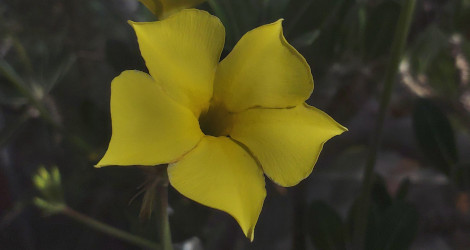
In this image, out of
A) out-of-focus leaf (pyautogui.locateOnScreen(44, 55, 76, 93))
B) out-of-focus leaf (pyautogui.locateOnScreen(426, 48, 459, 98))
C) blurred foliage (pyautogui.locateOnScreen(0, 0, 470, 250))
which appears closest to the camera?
blurred foliage (pyautogui.locateOnScreen(0, 0, 470, 250))

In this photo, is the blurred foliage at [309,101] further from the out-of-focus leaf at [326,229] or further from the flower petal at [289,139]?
the flower petal at [289,139]

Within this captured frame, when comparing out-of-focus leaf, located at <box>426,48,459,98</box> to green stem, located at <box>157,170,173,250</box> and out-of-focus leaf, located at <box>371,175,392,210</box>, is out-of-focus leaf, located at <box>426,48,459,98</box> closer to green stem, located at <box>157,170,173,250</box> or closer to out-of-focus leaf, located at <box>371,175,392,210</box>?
out-of-focus leaf, located at <box>371,175,392,210</box>

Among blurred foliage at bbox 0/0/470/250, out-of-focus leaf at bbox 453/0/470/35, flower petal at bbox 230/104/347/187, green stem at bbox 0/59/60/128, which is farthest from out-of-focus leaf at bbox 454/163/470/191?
green stem at bbox 0/59/60/128

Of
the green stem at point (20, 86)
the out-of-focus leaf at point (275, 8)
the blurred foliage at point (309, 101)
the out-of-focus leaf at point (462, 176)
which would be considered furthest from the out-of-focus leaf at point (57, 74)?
the out-of-focus leaf at point (462, 176)

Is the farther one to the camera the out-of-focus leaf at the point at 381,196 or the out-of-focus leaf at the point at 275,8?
the out-of-focus leaf at the point at 381,196

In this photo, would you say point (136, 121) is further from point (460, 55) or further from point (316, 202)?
point (460, 55)

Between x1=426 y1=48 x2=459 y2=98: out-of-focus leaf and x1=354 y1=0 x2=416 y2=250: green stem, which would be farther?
x1=426 y1=48 x2=459 y2=98: out-of-focus leaf

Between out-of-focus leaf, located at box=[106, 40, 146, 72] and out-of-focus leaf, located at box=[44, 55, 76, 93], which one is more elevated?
out-of-focus leaf, located at box=[106, 40, 146, 72]
